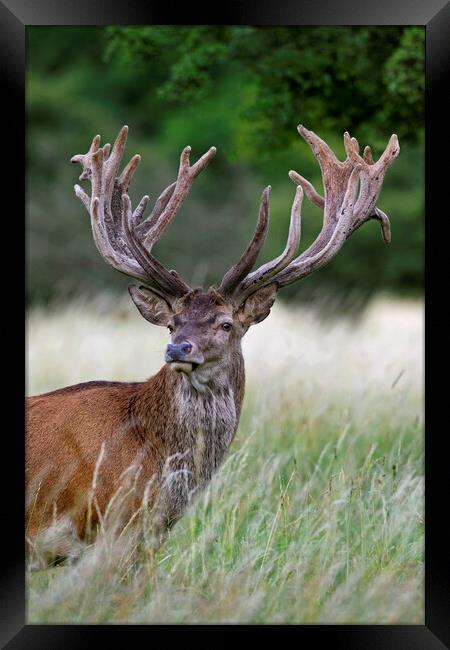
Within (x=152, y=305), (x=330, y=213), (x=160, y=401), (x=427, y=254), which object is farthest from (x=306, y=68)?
(x=427, y=254)

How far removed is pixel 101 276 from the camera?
22.5 meters

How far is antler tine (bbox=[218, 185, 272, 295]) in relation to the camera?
207 inches

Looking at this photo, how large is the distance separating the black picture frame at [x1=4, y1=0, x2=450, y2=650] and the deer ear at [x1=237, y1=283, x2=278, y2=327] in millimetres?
1069

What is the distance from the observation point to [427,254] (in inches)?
188

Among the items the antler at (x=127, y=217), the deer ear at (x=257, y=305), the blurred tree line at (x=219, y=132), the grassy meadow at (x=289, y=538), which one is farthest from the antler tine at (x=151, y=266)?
the blurred tree line at (x=219, y=132)

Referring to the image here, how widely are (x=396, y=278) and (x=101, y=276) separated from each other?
6795 mm

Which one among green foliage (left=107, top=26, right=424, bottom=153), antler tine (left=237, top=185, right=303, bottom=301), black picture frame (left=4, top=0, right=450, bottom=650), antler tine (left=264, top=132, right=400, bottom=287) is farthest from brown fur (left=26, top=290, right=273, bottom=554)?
green foliage (left=107, top=26, right=424, bottom=153)

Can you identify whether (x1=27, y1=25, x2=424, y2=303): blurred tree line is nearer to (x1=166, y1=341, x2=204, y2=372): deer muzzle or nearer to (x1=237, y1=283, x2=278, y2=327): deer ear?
(x1=237, y1=283, x2=278, y2=327): deer ear

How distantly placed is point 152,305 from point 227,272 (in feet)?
1.35

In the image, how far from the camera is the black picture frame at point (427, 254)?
4.62m

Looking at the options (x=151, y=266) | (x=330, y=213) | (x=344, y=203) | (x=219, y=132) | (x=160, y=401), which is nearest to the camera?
(x=151, y=266)

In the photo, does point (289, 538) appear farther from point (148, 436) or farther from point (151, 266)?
point (151, 266)

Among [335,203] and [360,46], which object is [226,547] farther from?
[360,46]

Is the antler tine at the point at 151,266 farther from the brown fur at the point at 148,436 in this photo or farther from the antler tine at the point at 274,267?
the antler tine at the point at 274,267
